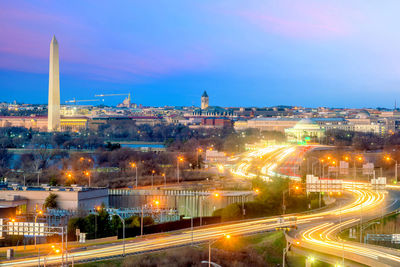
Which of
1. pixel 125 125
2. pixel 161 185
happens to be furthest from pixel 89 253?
pixel 125 125

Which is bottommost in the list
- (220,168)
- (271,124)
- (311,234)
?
(311,234)

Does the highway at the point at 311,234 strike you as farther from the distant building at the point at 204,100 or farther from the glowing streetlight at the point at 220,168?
the distant building at the point at 204,100

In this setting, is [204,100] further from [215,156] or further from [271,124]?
[215,156]

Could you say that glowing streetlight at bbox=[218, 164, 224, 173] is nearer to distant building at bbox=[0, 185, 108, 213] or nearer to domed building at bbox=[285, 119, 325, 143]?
distant building at bbox=[0, 185, 108, 213]

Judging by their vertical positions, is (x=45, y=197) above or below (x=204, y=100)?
below

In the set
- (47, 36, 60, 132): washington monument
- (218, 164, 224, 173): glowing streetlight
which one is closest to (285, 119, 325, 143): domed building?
(47, 36, 60, 132): washington monument

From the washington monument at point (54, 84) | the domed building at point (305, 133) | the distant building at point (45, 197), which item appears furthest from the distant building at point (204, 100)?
the distant building at point (45, 197)

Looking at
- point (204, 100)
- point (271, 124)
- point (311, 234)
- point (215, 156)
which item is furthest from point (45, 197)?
point (204, 100)
